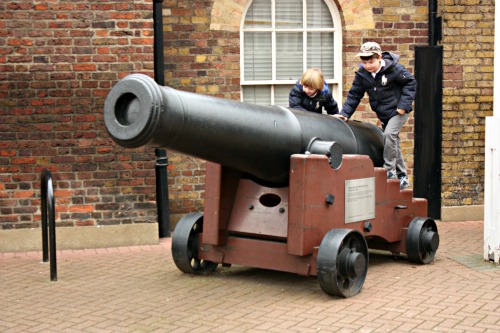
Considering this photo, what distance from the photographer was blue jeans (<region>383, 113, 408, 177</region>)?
792 centimetres

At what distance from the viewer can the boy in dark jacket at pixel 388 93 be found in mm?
7949

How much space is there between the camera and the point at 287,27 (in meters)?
9.95

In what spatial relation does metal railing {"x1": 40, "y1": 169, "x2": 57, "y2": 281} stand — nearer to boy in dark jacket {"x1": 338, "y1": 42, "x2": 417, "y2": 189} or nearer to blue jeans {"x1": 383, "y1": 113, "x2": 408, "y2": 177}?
boy in dark jacket {"x1": 338, "y1": 42, "x2": 417, "y2": 189}

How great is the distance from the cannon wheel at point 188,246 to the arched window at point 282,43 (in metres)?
2.84

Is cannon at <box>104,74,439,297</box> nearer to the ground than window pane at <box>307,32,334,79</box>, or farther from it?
nearer to the ground

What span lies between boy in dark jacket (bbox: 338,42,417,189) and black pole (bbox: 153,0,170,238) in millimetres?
2157

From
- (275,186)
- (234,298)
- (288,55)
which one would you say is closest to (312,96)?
(275,186)

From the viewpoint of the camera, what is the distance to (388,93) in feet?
27.0

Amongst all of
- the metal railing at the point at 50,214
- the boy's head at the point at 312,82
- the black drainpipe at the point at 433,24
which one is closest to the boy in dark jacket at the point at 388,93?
the boy's head at the point at 312,82

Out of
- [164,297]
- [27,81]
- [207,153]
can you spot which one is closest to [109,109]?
[207,153]

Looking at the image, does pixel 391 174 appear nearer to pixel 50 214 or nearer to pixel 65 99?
pixel 50 214

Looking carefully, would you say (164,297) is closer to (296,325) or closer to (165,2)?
(296,325)

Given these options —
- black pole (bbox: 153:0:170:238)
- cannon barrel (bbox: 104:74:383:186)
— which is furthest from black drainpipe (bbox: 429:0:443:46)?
black pole (bbox: 153:0:170:238)

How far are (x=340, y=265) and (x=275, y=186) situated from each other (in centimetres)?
91
